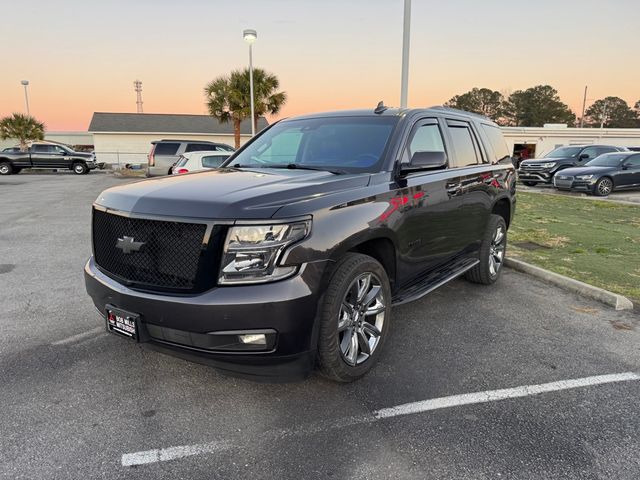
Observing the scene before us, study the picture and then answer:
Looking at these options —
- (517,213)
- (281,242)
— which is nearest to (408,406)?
(281,242)

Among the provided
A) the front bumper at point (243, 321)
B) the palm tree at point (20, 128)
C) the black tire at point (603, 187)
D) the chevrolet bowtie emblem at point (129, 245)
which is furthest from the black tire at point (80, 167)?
the front bumper at point (243, 321)

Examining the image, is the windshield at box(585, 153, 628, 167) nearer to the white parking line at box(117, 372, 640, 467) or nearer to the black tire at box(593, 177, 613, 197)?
the black tire at box(593, 177, 613, 197)

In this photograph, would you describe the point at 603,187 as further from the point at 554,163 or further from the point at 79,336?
the point at 79,336

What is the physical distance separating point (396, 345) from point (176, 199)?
2.22 m

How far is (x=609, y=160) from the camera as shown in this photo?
1836 cm

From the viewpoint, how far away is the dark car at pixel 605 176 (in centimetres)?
1708

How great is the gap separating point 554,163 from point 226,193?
20.8 m

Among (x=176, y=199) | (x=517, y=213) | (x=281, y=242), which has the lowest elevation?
(x=517, y=213)

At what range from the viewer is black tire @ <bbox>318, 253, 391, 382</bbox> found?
9.62 ft

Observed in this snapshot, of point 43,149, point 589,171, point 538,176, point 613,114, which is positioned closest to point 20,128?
point 43,149

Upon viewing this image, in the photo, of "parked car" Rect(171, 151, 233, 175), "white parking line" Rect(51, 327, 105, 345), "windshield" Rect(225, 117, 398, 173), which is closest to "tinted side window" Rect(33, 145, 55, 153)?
"parked car" Rect(171, 151, 233, 175)

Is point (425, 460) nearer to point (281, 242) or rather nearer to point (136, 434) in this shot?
point (281, 242)

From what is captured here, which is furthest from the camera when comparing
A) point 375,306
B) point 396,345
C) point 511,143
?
point 511,143

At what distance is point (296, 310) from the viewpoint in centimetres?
269
